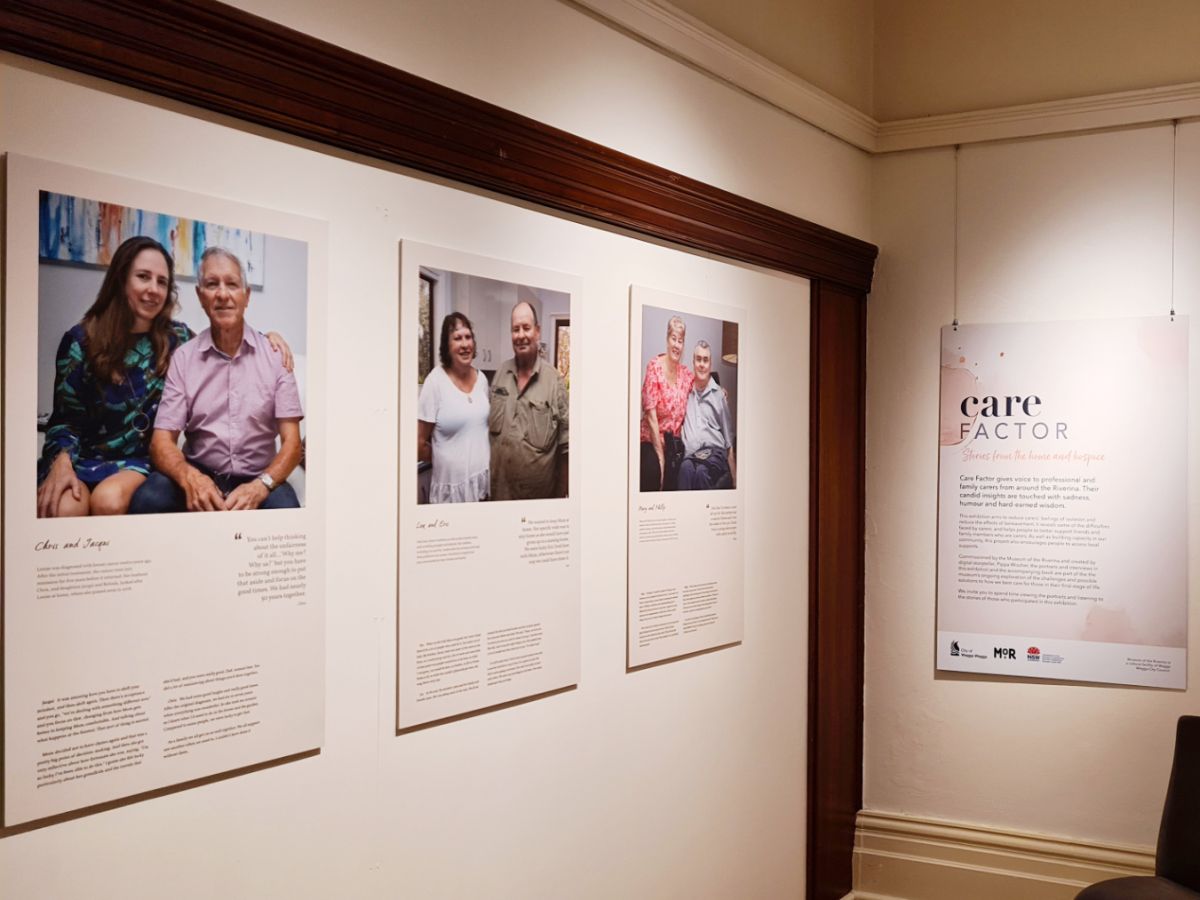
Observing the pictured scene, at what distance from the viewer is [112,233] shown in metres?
1.65

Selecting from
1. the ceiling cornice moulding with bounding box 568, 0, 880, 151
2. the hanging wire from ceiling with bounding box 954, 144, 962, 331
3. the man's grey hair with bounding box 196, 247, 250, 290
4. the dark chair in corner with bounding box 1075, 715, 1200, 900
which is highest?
the ceiling cornice moulding with bounding box 568, 0, 880, 151

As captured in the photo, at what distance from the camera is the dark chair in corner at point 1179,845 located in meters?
2.66

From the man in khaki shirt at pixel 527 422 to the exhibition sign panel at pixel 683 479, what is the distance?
1.07 ft

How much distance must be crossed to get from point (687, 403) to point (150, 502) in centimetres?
166

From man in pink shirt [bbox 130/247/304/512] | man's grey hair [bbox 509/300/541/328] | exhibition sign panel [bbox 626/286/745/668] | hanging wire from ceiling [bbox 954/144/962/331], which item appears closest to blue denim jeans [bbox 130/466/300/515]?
man in pink shirt [bbox 130/247/304/512]

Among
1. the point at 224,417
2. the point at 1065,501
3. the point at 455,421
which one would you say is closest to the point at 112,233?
the point at 224,417

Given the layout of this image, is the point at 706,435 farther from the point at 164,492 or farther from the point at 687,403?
the point at 164,492

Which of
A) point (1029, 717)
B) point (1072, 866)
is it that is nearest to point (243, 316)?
point (1029, 717)

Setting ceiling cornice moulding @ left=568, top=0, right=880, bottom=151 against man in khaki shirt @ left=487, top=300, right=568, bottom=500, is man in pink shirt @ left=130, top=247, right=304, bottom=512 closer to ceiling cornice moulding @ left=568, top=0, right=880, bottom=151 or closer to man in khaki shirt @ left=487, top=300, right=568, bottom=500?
man in khaki shirt @ left=487, top=300, right=568, bottom=500

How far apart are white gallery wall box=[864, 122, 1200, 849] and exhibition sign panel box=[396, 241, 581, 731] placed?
1766 millimetres

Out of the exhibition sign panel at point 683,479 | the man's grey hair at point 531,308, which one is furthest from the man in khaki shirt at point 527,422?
the exhibition sign panel at point 683,479

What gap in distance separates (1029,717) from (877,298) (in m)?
1.58

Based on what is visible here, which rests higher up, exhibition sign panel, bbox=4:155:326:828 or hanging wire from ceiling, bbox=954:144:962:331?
hanging wire from ceiling, bbox=954:144:962:331

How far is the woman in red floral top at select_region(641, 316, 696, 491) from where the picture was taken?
2.88m
